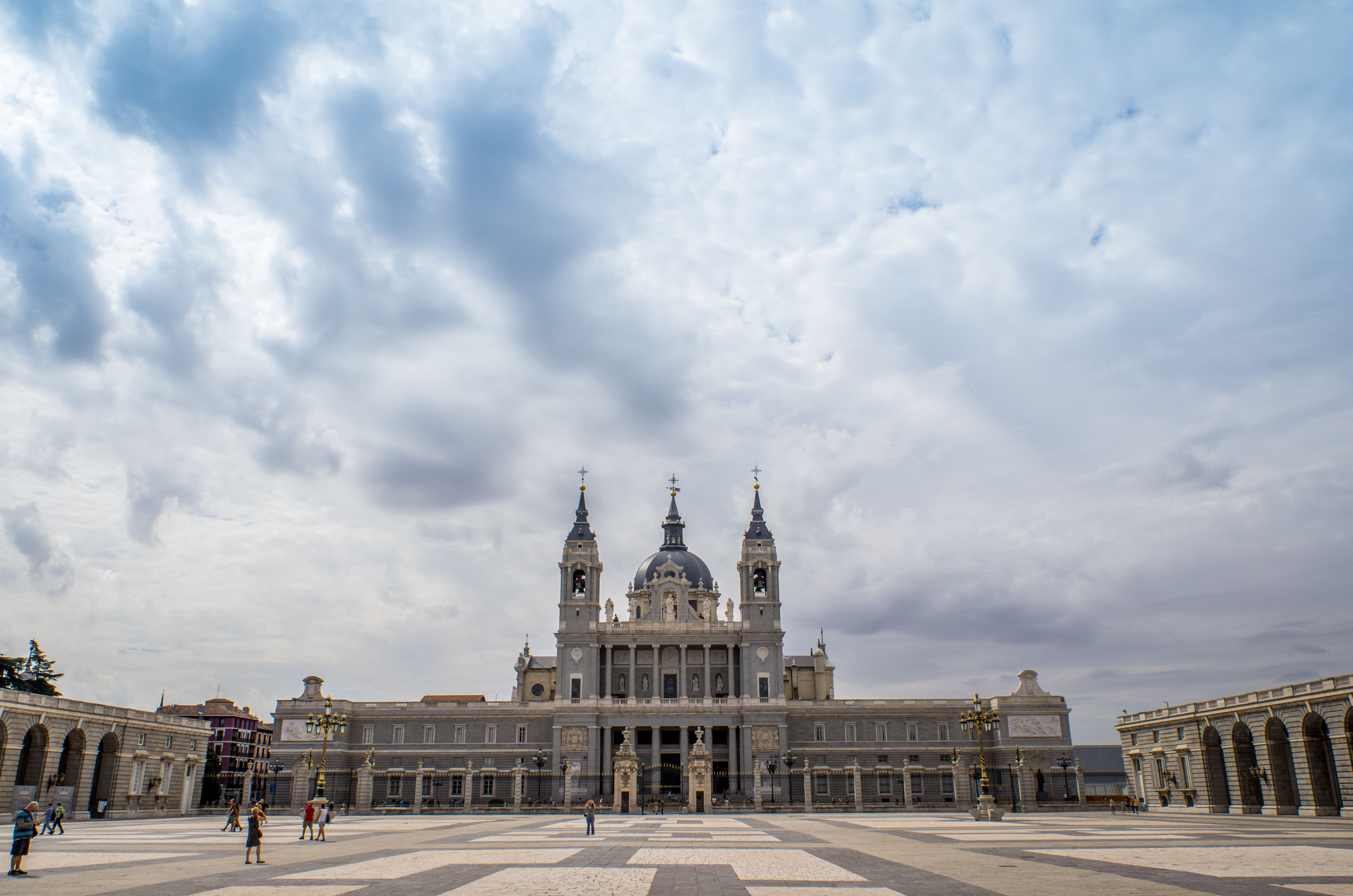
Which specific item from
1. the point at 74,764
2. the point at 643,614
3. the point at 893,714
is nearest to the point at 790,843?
the point at 74,764

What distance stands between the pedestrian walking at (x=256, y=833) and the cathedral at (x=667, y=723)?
49.6m

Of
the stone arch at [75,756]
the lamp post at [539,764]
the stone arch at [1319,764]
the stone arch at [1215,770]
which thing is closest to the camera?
the stone arch at [1319,764]

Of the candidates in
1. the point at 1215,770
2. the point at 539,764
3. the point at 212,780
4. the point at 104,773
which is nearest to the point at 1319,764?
the point at 1215,770

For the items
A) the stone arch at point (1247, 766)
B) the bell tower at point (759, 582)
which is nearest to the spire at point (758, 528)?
the bell tower at point (759, 582)

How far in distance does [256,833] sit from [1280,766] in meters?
52.0

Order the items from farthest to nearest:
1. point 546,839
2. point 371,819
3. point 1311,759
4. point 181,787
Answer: point 181,787 → point 371,819 → point 1311,759 → point 546,839

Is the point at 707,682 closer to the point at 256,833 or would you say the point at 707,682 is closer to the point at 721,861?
the point at 721,861

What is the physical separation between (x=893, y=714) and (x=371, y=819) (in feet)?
148

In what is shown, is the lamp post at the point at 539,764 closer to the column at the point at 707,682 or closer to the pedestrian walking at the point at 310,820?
the column at the point at 707,682

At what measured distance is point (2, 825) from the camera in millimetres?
43344

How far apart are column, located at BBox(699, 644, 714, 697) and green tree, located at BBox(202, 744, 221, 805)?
5163 cm

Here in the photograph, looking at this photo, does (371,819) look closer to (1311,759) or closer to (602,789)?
(602,789)

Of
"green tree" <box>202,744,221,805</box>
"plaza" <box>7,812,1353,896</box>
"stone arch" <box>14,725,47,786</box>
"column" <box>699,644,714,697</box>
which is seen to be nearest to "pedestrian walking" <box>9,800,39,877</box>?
"plaza" <box>7,812,1353,896</box>

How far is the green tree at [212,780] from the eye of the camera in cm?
9831
